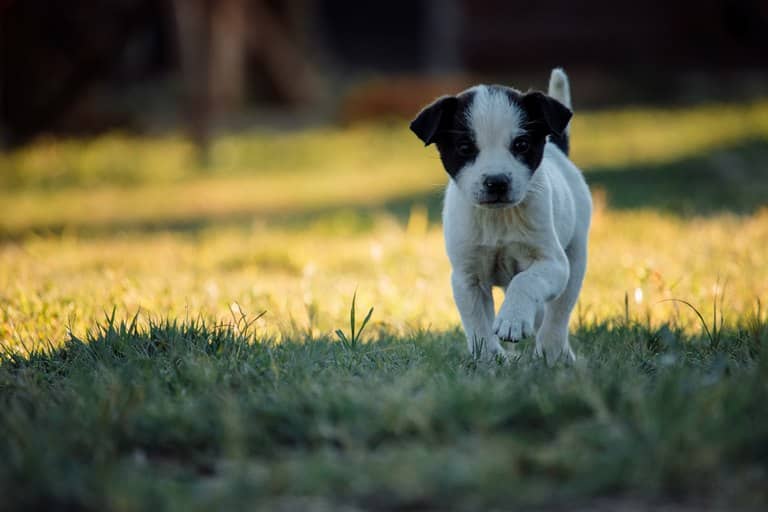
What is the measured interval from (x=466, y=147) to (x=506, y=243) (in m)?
0.46

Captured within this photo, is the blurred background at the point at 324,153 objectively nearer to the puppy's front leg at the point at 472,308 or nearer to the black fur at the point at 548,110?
the puppy's front leg at the point at 472,308

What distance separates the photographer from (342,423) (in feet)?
10.0

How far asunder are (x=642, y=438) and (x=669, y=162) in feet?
32.2

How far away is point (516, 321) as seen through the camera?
3.93 meters

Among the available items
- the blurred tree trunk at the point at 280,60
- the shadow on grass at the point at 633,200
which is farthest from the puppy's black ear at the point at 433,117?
the blurred tree trunk at the point at 280,60

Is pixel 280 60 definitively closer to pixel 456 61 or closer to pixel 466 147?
pixel 456 61

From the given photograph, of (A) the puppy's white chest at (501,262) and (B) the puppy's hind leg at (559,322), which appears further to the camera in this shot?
(B) the puppy's hind leg at (559,322)

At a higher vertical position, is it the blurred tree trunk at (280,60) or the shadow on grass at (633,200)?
the blurred tree trunk at (280,60)

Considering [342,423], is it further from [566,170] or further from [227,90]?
[227,90]

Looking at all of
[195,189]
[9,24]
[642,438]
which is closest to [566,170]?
[642,438]

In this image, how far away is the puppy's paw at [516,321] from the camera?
12.8 feet

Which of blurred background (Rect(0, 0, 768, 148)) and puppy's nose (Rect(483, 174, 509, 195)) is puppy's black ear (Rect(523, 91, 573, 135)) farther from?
blurred background (Rect(0, 0, 768, 148))

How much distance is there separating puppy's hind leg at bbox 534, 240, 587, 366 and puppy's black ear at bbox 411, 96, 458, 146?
101 cm

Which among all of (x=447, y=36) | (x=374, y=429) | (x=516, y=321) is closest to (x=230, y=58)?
(x=447, y=36)
